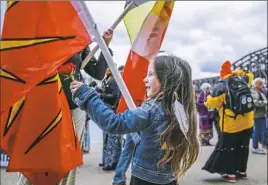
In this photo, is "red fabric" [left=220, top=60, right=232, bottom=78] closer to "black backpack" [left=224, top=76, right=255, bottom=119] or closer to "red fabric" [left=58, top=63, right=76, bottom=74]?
"black backpack" [left=224, top=76, right=255, bottom=119]

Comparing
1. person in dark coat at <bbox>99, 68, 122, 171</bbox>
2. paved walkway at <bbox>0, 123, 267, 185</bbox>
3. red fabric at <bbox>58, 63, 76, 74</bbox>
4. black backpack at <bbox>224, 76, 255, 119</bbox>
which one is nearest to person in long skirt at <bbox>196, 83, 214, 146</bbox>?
paved walkway at <bbox>0, 123, 267, 185</bbox>

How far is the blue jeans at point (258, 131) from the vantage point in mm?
9572

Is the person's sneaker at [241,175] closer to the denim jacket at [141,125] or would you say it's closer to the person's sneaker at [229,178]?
the person's sneaker at [229,178]

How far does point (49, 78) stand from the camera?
270 cm

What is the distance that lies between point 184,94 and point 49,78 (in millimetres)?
790

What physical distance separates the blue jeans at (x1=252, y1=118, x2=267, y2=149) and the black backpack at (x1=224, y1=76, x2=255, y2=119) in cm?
346

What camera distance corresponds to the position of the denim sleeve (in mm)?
2312

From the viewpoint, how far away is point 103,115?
91.1 inches

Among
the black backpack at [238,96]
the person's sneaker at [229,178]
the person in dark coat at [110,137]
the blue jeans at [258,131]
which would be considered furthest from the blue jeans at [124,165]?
the blue jeans at [258,131]

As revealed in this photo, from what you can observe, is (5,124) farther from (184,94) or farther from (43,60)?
(184,94)

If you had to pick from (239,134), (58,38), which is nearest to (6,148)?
(58,38)

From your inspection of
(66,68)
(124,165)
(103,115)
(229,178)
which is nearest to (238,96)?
(229,178)

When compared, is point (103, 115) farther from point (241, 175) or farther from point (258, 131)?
point (258, 131)

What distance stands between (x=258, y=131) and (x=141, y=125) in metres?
7.67
